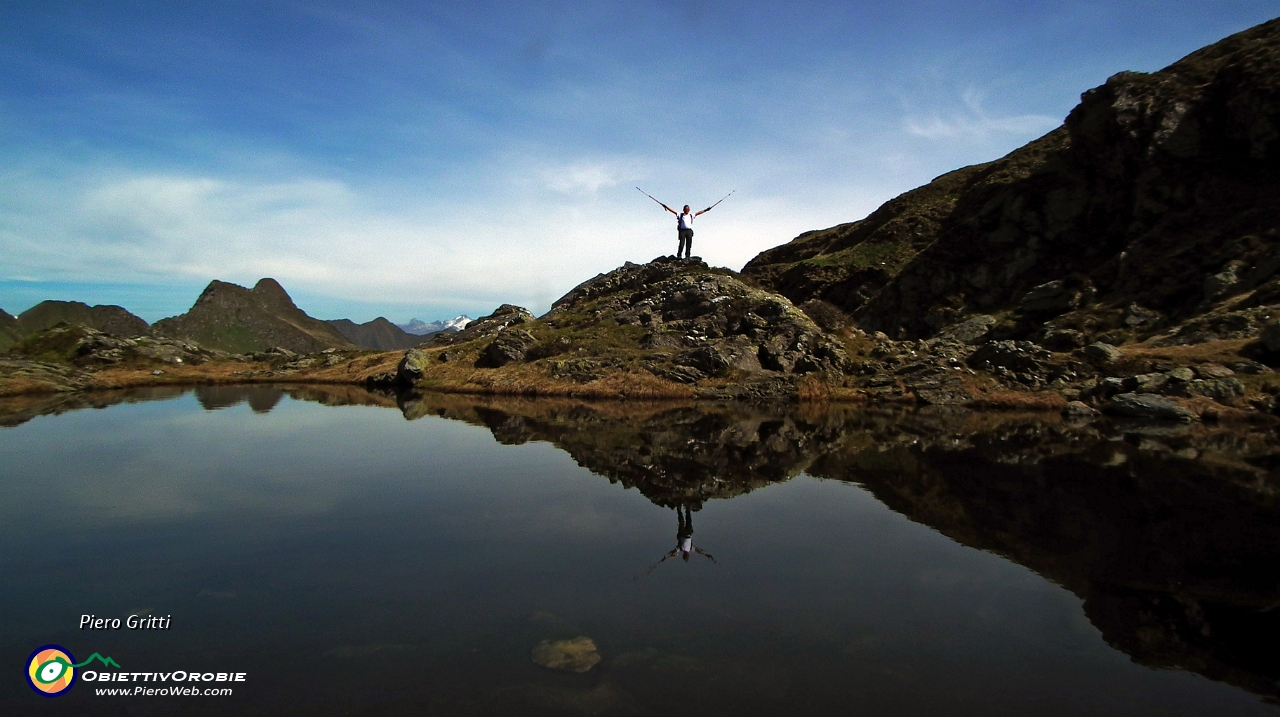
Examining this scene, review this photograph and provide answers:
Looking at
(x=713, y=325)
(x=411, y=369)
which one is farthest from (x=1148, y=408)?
(x=411, y=369)

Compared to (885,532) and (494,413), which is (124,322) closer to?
(494,413)

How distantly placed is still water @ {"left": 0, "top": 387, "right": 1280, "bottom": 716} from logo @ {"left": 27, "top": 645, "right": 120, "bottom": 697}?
131 millimetres

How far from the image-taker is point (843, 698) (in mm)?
6949

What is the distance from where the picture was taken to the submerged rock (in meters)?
7.59

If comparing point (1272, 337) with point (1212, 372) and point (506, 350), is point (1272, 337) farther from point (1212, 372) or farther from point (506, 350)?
point (506, 350)

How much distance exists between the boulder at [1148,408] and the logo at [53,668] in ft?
143

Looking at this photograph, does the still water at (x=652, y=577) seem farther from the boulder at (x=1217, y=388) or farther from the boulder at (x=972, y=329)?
the boulder at (x=972, y=329)

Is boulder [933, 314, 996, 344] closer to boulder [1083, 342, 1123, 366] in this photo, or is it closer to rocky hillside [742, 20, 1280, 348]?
rocky hillside [742, 20, 1280, 348]

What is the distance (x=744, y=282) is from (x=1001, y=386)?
2566 centimetres

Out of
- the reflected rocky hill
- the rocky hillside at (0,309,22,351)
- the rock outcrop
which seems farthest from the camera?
the rocky hillside at (0,309,22,351)

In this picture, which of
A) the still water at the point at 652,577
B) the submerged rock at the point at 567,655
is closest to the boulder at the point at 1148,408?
the still water at the point at 652,577

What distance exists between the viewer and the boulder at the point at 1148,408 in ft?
106

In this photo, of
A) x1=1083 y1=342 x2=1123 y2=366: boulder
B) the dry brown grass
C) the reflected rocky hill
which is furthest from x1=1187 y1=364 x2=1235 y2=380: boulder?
the reflected rocky hill

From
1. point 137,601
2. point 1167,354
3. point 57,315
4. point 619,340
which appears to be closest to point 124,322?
point 57,315
